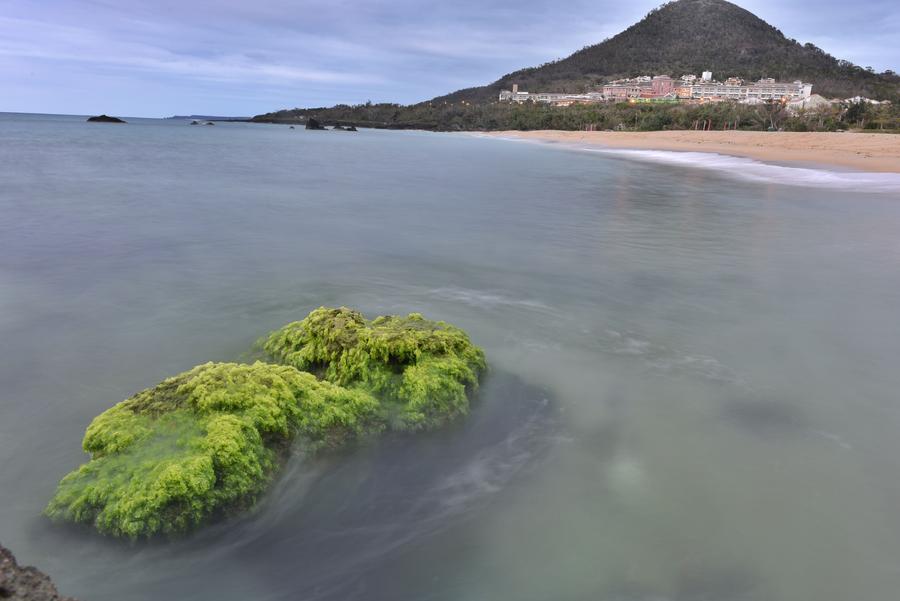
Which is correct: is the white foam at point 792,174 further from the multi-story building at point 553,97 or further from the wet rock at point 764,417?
the multi-story building at point 553,97

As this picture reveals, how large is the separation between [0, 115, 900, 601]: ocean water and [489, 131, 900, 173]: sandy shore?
2171cm

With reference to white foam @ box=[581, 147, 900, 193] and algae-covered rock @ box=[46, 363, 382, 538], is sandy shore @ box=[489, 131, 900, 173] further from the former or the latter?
algae-covered rock @ box=[46, 363, 382, 538]

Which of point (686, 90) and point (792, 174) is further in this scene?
point (686, 90)

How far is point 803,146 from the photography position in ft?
124

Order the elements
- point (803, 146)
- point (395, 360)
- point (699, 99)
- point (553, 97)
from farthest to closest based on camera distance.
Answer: point (553, 97)
point (699, 99)
point (803, 146)
point (395, 360)

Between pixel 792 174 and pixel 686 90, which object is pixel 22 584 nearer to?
pixel 792 174

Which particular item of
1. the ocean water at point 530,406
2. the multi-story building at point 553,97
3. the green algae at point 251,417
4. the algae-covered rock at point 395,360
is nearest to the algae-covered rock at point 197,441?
the green algae at point 251,417

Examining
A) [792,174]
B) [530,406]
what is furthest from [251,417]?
[792,174]

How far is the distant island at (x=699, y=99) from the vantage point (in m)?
62.9

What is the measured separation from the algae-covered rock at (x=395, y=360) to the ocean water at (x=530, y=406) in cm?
20

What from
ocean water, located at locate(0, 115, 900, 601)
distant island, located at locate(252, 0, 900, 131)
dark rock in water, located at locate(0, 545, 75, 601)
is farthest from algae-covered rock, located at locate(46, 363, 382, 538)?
distant island, located at locate(252, 0, 900, 131)

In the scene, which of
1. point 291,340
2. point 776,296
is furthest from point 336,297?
point 776,296

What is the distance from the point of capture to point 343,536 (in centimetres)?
316

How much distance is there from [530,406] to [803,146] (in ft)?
137
